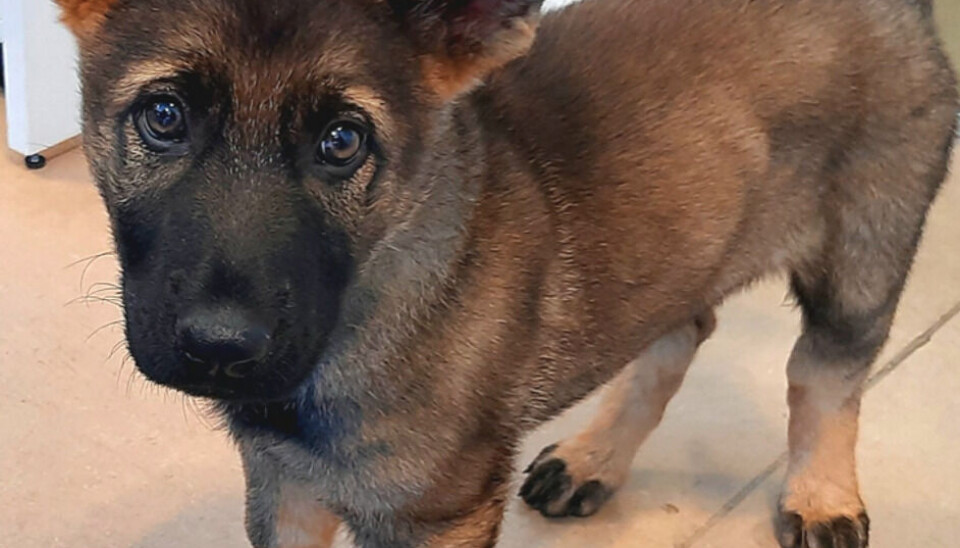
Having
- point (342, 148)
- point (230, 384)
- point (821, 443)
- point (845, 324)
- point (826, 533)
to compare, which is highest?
point (342, 148)

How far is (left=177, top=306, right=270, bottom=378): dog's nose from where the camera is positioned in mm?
1384

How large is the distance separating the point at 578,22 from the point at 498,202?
38 centimetres

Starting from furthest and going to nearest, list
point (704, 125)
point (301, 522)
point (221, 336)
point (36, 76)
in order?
point (36, 76)
point (301, 522)
point (704, 125)
point (221, 336)

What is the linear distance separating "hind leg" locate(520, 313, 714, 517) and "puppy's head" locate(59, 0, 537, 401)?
0.93m

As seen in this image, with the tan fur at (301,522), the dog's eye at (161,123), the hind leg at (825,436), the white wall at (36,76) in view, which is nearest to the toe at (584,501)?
the hind leg at (825,436)

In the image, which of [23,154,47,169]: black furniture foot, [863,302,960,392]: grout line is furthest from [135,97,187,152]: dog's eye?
[23,154,47,169]: black furniture foot

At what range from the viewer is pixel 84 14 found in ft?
5.17

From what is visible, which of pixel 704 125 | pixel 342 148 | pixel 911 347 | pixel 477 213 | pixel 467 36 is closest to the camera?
pixel 342 148

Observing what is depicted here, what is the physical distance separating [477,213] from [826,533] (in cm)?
99

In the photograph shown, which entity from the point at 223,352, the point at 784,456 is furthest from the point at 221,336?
the point at 784,456

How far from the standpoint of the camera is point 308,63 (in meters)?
1.45

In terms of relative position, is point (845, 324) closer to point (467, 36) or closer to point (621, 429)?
point (621, 429)

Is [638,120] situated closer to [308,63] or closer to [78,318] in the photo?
[308,63]

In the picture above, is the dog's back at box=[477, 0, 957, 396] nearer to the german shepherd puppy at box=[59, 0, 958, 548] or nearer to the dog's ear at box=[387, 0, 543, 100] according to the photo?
the german shepherd puppy at box=[59, 0, 958, 548]
